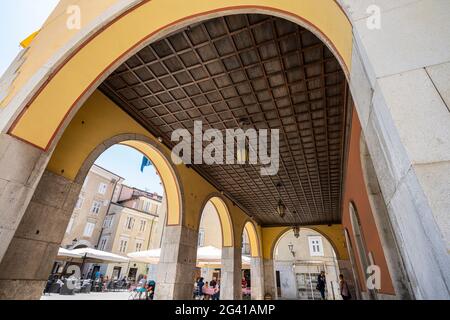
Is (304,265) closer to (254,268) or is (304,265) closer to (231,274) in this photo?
(254,268)

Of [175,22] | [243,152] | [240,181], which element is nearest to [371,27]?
[175,22]

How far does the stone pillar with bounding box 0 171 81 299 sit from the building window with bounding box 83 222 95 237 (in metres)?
21.1

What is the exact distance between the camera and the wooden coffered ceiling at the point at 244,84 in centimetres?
349

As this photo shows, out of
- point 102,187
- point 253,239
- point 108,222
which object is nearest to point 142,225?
point 108,222

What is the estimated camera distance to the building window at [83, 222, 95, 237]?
20.6 metres

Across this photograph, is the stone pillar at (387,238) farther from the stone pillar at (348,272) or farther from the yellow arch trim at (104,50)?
the stone pillar at (348,272)

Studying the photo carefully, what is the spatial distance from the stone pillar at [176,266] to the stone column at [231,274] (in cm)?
354

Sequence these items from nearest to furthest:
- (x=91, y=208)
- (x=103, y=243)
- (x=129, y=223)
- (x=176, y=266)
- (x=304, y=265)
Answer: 1. (x=176, y=266)
2. (x=304, y=265)
3. (x=91, y=208)
4. (x=103, y=243)
5. (x=129, y=223)

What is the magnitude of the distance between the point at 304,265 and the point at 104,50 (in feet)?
71.0

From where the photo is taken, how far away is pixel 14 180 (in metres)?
2.54

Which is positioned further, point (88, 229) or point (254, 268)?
point (88, 229)

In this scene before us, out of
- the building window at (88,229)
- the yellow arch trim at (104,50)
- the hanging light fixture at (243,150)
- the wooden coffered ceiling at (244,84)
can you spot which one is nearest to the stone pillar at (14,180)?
the yellow arch trim at (104,50)

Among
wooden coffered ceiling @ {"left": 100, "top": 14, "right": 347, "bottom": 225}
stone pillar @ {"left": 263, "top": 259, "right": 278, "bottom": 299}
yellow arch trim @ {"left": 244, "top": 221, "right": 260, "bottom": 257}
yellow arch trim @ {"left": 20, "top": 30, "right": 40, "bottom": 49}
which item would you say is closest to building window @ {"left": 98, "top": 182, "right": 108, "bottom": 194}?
yellow arch trim @ {"left": 244, "top": 221, "right": 260, "bottom": 257}

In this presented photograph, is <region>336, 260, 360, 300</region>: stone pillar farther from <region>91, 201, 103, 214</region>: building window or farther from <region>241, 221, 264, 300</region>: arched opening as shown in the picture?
<region>91, 201, 103, 214</region>: building window
